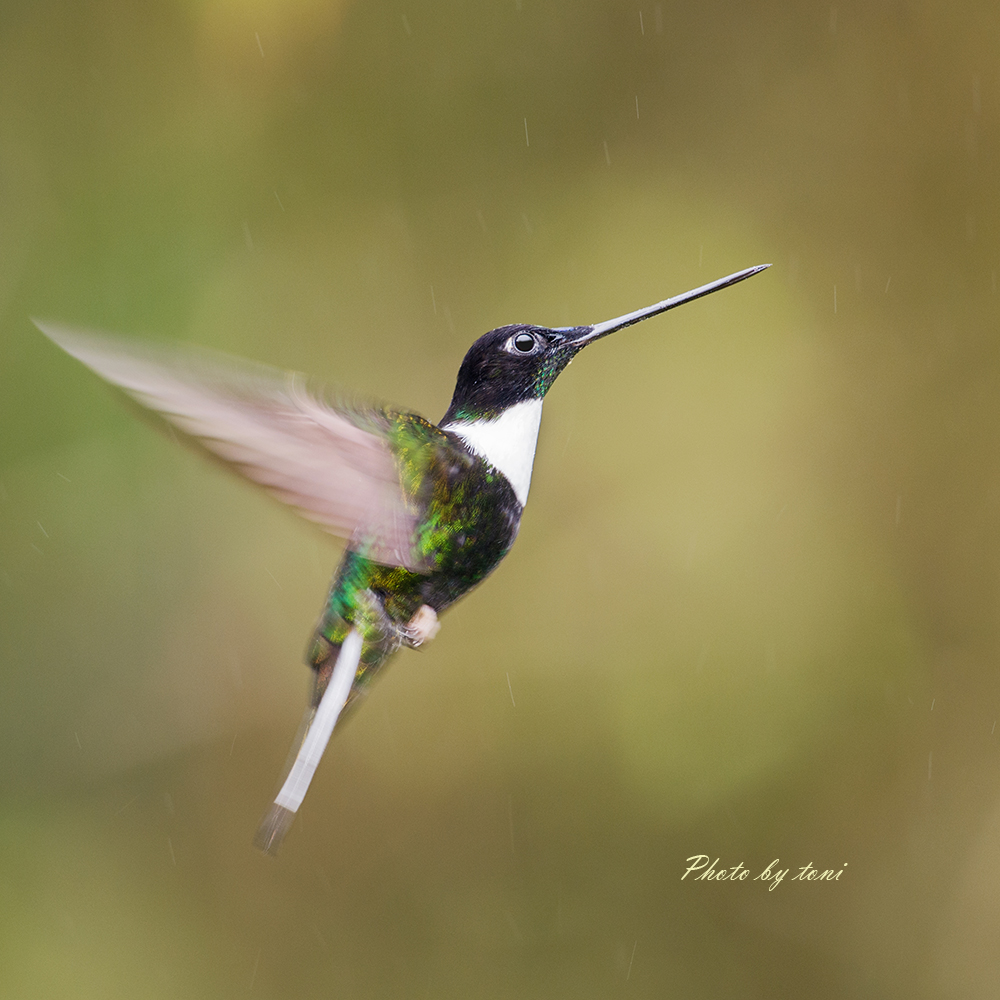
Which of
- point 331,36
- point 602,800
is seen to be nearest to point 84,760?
point 602,800

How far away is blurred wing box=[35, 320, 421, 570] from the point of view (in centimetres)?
37

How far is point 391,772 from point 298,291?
2.24ft

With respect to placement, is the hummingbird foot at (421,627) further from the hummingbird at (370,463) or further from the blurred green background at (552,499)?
the blurred green background at (552,499)

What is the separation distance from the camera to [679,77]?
1369mm

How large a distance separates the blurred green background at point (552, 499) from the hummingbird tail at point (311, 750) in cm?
73

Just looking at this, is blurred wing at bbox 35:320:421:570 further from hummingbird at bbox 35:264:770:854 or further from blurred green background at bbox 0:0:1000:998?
blurred green background at bbox 0:0:1000:998

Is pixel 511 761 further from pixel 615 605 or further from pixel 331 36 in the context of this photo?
pixel 331 36

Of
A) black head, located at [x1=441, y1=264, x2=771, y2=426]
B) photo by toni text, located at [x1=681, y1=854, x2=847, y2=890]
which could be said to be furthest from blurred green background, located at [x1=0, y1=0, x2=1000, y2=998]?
black head, located at [x1=441, y1=264, x2=771, y2=426]

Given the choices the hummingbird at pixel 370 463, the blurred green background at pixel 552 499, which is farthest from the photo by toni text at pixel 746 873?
the hummingbird at pixel 370 463

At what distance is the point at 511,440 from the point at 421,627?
0.37 ft

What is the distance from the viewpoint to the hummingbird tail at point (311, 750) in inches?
16.8

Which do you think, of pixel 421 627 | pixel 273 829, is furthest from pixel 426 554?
pixel 273 829

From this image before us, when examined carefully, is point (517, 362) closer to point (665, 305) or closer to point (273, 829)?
point (665, 305)

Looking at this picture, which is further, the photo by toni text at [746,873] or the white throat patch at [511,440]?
the photo by toni text at [746,873]
